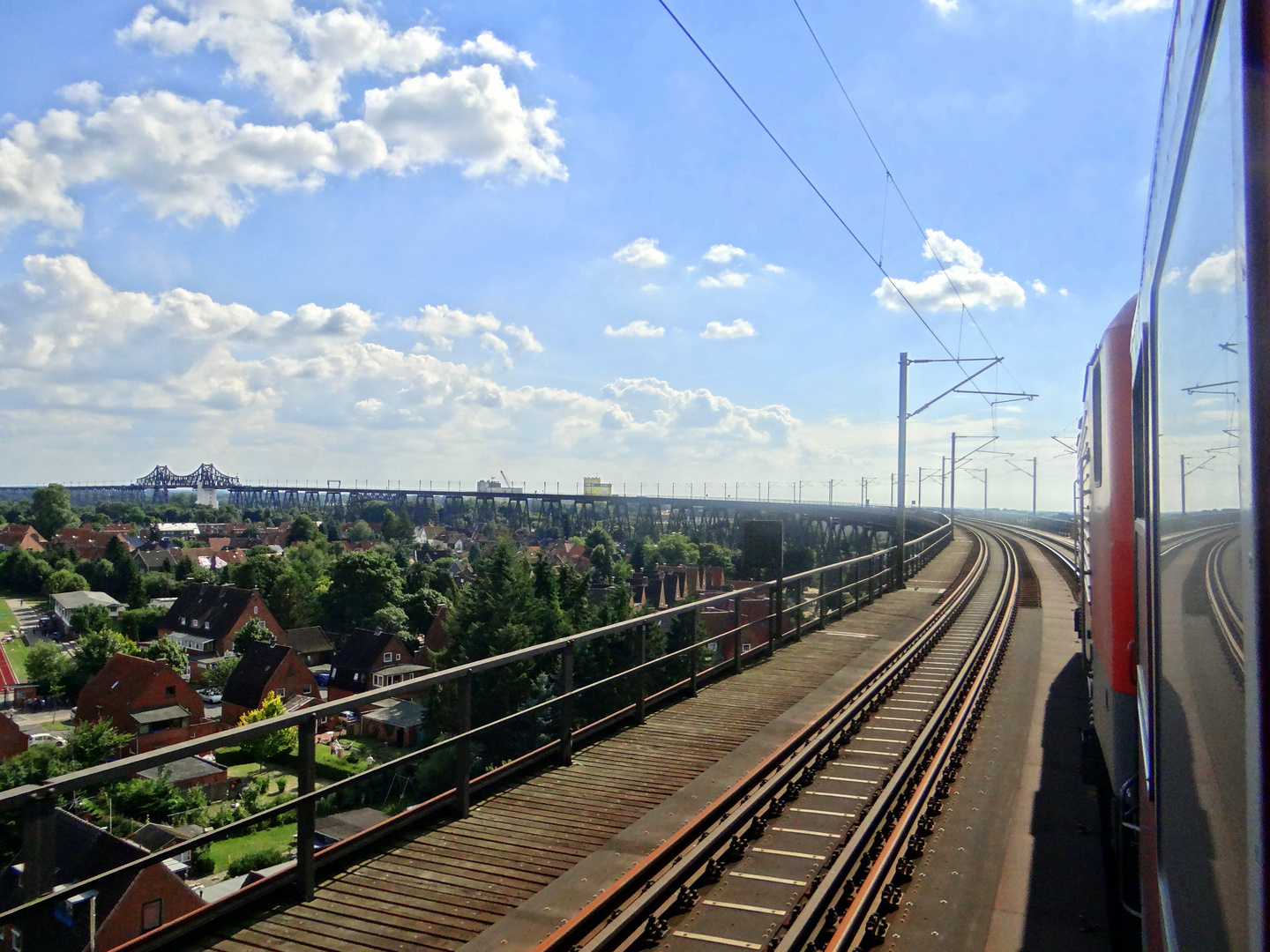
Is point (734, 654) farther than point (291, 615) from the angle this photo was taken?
No

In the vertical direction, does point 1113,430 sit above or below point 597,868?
above

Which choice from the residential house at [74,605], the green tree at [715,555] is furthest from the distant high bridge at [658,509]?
the residential house at [74,605]

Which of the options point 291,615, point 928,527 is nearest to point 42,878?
point 928,527

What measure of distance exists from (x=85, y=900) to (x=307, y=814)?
1062 millimetres

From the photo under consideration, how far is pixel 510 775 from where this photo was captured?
6.02 meters

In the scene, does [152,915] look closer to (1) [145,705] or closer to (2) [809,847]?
(2) [809,847]

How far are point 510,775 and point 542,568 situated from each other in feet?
99.0

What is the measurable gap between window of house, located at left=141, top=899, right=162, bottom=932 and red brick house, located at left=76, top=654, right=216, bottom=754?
13.0 meters

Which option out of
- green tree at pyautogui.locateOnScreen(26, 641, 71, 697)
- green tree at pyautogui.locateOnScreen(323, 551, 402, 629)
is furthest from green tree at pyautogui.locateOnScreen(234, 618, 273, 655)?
green tree at pyautogui.locateOnScreen(323, 551, 402, 629)

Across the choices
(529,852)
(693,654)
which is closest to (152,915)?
(529,852)

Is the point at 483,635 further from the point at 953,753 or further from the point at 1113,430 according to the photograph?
the point at 1113,430

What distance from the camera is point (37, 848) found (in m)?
2.99

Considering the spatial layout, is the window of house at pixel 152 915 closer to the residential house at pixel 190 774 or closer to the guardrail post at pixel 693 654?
the residential house at pixel 190 774

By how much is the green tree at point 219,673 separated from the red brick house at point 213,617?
8.71 m
